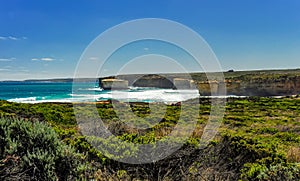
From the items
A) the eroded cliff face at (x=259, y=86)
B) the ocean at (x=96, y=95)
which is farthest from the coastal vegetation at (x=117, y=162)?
the eroded cliff face at (x=259, y=86)

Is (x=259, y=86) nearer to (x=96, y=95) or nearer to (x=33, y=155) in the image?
(x=96, y=95)

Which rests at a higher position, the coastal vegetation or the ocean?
the coastal vegetation

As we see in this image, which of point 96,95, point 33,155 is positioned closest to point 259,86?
point 96,95

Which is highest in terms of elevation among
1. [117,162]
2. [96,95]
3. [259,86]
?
[117,162]

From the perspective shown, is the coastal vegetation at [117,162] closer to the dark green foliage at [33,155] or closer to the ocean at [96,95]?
the dark green foliage at [33,155]

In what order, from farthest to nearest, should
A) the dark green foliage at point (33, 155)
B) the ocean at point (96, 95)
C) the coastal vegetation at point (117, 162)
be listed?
the ocean at point (96, 95), the coastal vegetation at point (117, 162), the dark green foliage at point (33, 155)

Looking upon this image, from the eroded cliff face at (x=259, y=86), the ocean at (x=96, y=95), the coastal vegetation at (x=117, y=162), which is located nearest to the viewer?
the coastal vegetation at (x=117, y=162)

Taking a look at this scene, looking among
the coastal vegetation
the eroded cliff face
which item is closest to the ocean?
the eroded cliff face

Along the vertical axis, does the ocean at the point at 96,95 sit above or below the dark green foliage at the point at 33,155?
below

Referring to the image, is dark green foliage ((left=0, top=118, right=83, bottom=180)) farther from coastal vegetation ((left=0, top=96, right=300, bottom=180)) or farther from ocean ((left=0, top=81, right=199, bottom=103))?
ocean ((left=0, top=81, right=199, bottom=103))

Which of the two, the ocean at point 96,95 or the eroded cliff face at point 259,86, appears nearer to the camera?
the ocean at point 96,95

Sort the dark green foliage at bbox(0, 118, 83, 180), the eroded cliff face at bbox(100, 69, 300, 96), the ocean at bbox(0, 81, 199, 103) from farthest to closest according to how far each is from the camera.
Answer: the eroded cliff face at bbox(100, 69, 300, 96), the ocean at bbox(0, 81, 199, 103), the dark green foliage at bbox(0, 118, 83, 180)

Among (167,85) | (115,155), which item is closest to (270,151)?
(115,155)

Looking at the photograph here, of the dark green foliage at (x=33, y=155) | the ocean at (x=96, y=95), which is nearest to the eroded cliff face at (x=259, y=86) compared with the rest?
the ocean at (x=96, y=95)
